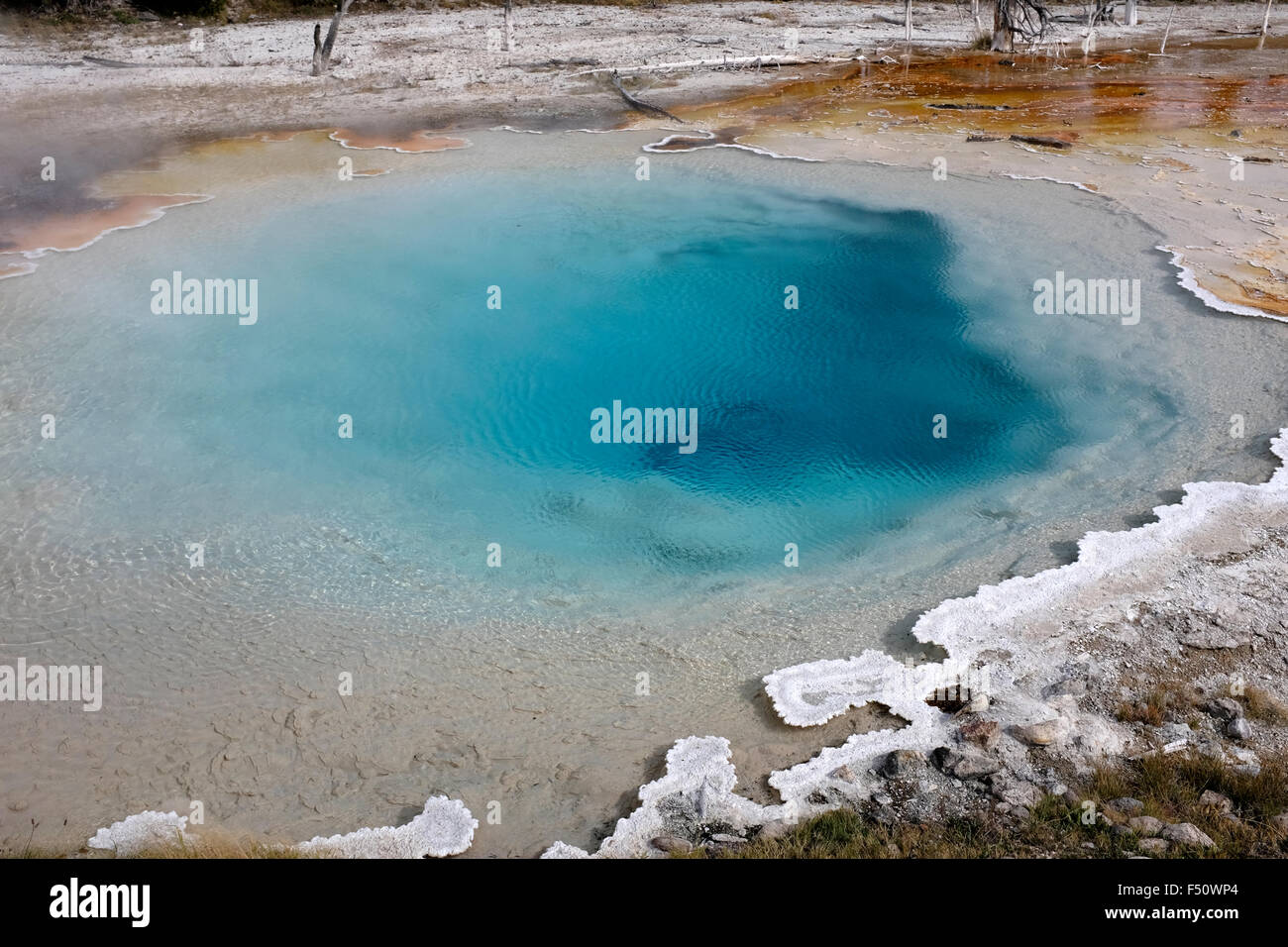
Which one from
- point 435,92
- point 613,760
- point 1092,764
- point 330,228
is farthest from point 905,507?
point 435,92

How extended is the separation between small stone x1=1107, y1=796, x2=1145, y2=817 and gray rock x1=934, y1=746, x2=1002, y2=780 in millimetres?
344

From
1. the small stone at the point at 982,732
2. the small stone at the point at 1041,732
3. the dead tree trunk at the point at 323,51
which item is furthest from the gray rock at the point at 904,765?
the dead tree trunk at the point at 323,51

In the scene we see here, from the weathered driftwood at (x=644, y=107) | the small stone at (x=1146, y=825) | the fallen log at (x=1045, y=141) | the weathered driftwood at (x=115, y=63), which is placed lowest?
the small stone at (x=1146, y=825)

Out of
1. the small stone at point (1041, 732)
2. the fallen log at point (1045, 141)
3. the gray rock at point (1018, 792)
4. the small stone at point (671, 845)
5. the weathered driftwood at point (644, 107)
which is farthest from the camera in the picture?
the weathered driftwood at point (644, 107)

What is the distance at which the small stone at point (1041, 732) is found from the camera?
342 cm

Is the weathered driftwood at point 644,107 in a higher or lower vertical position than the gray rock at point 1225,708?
higher

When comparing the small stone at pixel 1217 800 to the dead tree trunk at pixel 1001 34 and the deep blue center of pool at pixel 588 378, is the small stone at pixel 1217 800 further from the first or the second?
the dead tree trunk at pixel 1001 34

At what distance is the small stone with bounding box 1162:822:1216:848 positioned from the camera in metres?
2.90

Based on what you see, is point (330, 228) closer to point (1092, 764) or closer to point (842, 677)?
point (842, 677)

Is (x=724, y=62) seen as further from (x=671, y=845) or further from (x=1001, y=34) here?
(x=671, y=845)

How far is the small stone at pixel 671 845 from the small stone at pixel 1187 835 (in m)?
1.35

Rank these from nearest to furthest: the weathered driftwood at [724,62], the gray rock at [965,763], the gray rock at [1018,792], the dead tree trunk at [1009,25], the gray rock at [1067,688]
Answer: the gray rock at [1018,792] → the gray rock at [965,763] → the gray rock at [1067,688] → the weathered driftwood at [724,62] → the dead tree trunk at [1009,25]

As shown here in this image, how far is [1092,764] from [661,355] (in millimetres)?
3735

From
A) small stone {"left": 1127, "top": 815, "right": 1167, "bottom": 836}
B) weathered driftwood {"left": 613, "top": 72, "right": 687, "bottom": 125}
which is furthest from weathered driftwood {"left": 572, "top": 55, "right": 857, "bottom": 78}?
small stone {"left": 1127, "top": 815, "right": 1167, "bottom": 836}
